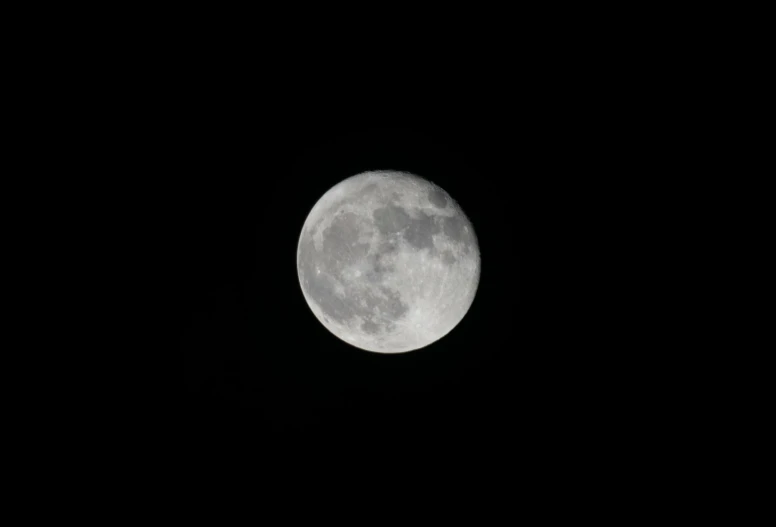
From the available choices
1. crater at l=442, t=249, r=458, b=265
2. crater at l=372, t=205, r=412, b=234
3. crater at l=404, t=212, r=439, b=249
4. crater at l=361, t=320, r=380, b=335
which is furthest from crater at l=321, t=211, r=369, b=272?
crater at l=442, t=249, r=458, b=265

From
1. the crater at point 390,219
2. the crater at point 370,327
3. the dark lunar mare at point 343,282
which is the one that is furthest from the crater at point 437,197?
the crater at point 370,327

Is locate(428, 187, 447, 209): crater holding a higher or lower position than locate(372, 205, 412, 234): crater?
higher

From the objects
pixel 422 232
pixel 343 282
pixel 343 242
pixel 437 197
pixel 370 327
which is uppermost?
pixel 437 197

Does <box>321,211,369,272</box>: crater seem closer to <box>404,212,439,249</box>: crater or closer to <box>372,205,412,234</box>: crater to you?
<box>372,205,412,234</box>: crater

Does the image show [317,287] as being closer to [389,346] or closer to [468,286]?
[389,346]

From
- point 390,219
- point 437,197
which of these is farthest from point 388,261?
point 437,197

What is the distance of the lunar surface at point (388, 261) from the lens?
3352 millimetres

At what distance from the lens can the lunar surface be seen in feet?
11.0

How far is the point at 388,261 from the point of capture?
3307mm

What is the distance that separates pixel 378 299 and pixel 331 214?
76 cm

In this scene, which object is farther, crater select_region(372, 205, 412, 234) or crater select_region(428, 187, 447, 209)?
crater select_region(428, 187, 447, 209)

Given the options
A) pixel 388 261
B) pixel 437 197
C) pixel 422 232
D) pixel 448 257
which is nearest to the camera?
pixel 388 261

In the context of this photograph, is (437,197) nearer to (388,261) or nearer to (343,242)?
(388,261)

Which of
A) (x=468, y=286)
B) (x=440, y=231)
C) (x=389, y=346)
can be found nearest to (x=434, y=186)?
(x=440, y=231)
